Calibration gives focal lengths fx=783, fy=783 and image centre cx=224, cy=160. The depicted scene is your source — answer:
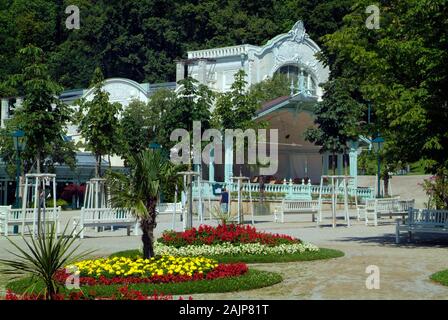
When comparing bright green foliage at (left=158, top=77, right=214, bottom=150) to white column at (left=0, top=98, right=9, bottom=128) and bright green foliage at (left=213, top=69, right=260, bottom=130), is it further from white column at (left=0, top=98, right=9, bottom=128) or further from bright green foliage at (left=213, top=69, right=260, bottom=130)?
white column at (left=0, top=98, right=9, bottom=128)

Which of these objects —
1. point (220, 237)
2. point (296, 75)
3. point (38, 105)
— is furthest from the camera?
point (296, 75)

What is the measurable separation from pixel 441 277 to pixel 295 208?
20631 mm

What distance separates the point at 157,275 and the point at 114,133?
17.8 m

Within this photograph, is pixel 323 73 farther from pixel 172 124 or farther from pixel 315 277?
pixel 315 277

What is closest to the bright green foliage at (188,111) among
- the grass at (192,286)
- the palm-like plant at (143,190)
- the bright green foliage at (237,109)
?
the bright green foliage at (237,109)

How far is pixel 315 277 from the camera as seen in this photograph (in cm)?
1462

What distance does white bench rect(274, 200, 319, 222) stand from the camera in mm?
34131

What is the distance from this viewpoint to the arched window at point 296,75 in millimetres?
61344

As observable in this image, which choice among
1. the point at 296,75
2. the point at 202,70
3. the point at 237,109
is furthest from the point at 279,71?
the point at 237,109

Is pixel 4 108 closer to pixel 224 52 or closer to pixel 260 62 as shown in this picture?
pixel 224 52

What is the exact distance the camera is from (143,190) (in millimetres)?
14961

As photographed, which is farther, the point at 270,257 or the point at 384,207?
the point at 384,207

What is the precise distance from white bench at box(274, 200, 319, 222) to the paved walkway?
653cm
